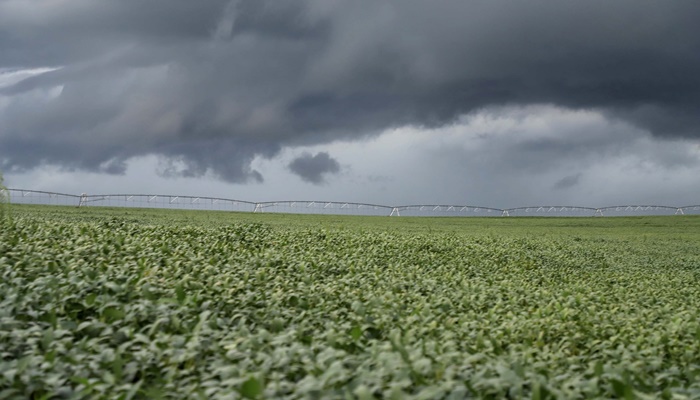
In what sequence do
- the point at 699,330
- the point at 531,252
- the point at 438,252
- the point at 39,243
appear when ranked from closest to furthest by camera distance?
1. the point at 699,330
2. the point at 39,243
3. the point at 438,252
4. the point at 531,252

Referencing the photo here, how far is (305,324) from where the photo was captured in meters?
7.13

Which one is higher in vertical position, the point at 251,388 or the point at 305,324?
the point at 251,388

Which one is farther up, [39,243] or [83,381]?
[39,243]

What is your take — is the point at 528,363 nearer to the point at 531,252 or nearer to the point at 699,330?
the point at 699,330

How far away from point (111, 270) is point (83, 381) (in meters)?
4.32

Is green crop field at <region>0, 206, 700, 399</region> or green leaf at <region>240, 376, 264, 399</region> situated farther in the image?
green crop field at <region>0, 206, 700, 399</region>

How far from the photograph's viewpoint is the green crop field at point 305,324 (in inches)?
186

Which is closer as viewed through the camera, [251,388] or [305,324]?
[251,388]

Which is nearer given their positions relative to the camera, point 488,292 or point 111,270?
point 111,270

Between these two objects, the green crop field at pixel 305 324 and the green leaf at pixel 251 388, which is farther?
the green crop field at pixel 305 324

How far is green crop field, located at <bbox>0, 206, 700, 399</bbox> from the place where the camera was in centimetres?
472

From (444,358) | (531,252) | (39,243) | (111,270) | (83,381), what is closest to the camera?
(83,381)

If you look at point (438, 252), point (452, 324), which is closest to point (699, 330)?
point (452, 324)

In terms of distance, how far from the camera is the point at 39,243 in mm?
10422
